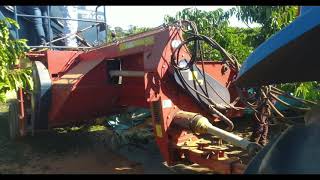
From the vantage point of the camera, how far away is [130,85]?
5.61 meters

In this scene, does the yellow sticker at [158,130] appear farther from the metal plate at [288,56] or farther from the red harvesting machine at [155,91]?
the metal plate at [288,56]

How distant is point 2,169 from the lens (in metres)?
5.35

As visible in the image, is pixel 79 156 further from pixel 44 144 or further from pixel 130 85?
pixel 130 85

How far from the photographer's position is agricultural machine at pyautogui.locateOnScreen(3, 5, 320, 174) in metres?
4.08

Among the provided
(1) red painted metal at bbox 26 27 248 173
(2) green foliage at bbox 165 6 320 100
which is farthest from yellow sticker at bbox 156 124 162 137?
(2) green foliage at bbox 165 6 320 100

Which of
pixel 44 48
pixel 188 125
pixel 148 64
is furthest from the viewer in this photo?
pixel 44 48

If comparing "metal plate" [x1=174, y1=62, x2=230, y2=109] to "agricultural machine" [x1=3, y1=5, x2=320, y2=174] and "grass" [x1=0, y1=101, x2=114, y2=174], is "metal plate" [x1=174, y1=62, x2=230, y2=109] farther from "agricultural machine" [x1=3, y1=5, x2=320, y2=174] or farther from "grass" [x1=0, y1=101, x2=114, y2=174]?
"grass" [x1=0, y1=101, x2=114, y2=174]

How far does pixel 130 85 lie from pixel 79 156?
4.22 feet

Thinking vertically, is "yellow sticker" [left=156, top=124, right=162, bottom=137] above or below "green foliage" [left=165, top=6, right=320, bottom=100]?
below

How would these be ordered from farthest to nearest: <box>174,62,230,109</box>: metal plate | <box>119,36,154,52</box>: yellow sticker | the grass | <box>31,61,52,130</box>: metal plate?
1. the grass
2. <box>31,61,52,130</box>: metal plate
3. <box>119,36,154,52</box>: yellow sticker
4. <box>174,62,230,109</box>: metal plate

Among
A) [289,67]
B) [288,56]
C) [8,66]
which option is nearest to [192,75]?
[8,66]

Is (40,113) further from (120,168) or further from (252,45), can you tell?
(252,45)
